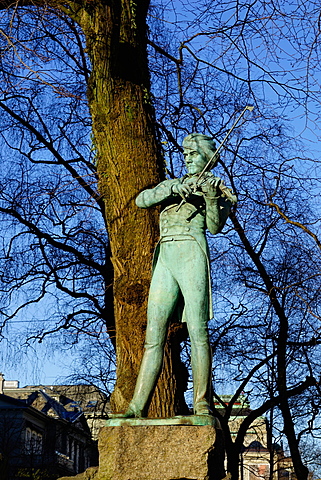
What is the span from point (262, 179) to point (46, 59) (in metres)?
6.40

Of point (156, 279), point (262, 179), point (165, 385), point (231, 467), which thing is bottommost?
point (231, 467)

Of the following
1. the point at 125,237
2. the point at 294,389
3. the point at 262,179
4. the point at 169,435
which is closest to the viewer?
the point at 169,435

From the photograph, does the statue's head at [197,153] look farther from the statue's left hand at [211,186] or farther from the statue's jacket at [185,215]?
the statue's left hand at [211,186]

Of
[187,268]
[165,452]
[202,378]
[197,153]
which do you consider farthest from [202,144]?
[165,452]

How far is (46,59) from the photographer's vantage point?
9062 millimetres

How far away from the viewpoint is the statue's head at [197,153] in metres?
6.13

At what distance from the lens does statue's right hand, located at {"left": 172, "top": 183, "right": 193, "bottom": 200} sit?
5852mm

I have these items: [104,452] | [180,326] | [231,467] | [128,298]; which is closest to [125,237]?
[128,298]

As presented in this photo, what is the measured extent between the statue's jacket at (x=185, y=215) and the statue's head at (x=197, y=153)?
0.15m

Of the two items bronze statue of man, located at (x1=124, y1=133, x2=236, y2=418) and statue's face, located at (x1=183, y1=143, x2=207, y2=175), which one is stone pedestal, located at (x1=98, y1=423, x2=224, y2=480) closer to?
bronze statue of man, located at (x1=124, y1=133, x2=236, y2=418)

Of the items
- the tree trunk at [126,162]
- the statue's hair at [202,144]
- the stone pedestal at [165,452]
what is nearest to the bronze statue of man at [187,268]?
the statue's hair at [202,144]

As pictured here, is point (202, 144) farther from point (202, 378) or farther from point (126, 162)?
point (126, 162)

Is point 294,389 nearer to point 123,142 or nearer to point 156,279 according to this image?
point 123,142

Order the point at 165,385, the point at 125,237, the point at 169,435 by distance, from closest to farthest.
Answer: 1. the point at 169,435
2. the point at 165,385
3. the point at 125,237
